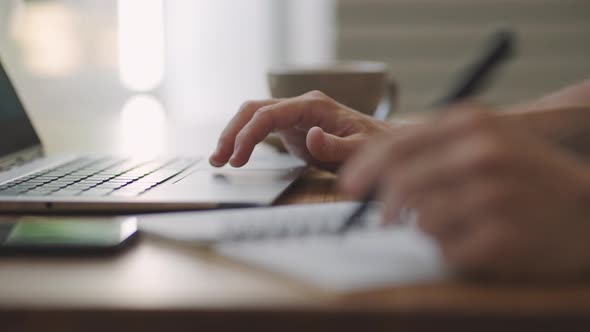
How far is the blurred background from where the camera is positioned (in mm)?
2223

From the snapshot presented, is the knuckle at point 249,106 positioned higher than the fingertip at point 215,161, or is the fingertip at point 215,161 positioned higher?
the knuckle at point 249,106

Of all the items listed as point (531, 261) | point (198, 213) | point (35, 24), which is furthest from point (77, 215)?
point (35, 24)

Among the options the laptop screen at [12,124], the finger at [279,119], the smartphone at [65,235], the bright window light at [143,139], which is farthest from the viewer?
the bright window light at [143,139]

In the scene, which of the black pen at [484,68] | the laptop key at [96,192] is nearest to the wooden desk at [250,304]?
the black pen at [484,68]

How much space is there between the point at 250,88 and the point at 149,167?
A: 1618mm

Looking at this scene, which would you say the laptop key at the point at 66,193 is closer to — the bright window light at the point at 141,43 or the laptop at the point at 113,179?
the laptop at the point at 113,179

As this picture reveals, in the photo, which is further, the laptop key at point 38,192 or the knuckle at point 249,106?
the knuckle at point 249,106

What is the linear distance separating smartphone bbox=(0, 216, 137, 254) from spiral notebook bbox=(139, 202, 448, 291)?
23mm

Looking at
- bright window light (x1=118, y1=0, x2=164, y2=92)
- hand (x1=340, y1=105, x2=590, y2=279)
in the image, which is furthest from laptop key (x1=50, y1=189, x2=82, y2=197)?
bright window light (x1=118, y1=0, x2=164, y2=92)

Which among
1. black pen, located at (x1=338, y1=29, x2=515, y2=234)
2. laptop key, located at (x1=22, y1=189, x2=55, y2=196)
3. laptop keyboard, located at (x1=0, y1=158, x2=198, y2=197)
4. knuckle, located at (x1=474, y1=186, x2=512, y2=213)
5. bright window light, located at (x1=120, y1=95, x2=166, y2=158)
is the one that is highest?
black pen, located at (x1=338, y1=29, x2=515, y2=234)

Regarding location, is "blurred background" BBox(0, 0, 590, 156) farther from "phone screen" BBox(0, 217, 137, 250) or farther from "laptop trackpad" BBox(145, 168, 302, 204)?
"phone screen" BBox(0, 217, 137, 250)

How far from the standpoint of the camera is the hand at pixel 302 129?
66cm

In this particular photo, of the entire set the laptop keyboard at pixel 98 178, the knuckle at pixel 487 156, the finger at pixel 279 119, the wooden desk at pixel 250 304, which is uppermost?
the knuckle at pixel 487 156

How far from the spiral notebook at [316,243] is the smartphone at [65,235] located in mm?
23
